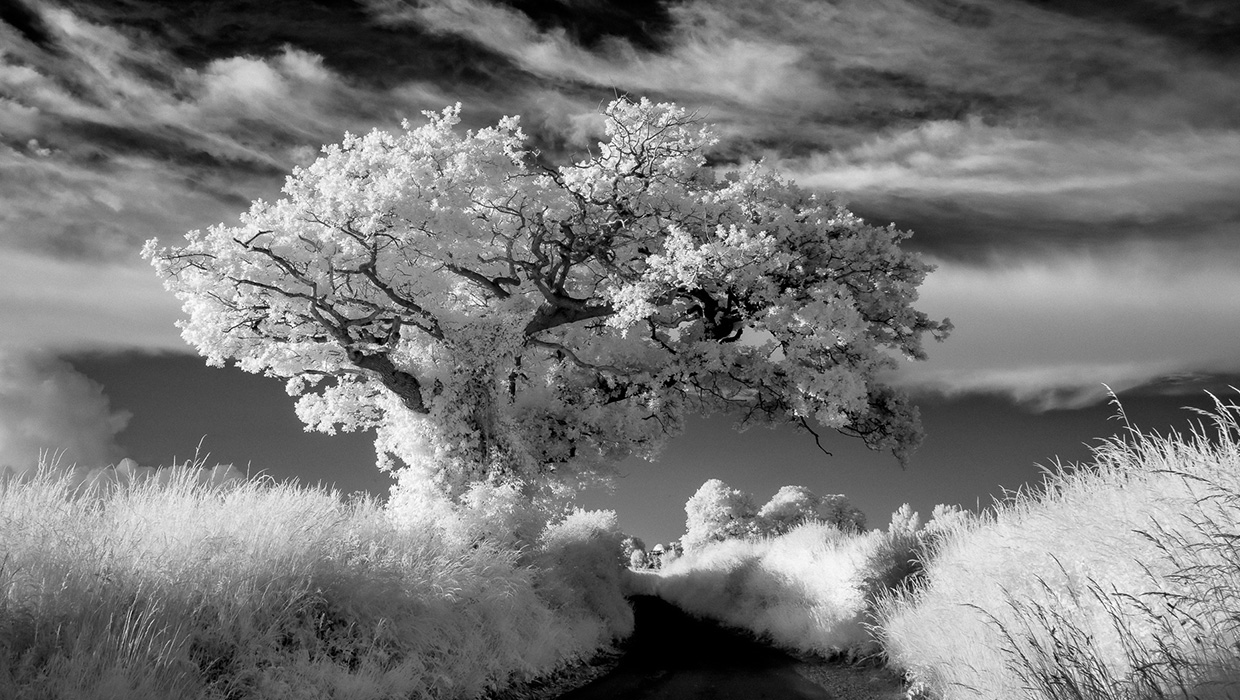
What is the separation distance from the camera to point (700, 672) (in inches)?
559

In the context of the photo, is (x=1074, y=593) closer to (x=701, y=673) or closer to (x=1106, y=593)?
(x=1106, y=593)

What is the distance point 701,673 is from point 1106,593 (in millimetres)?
9347

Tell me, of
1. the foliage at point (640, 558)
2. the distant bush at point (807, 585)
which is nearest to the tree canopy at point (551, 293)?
the distant bush at point (807, 585)

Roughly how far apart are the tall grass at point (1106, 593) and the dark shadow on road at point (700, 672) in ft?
8.61

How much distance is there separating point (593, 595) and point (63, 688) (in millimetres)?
14708

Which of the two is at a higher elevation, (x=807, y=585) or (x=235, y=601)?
(x=235, y=601)

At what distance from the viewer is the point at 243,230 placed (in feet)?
54.1

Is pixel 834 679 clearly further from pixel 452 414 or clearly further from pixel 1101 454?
pixel 452 414

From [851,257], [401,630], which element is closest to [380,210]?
[401,630]

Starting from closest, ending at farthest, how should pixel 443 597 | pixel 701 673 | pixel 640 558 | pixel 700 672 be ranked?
pixel 443 597
pixel 701 673
pixel 700 672
pixel 640 558

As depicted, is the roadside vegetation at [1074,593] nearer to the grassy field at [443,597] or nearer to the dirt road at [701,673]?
the grassy field at [443,597]

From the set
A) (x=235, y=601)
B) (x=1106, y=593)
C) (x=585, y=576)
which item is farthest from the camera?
(x=585, y=576)

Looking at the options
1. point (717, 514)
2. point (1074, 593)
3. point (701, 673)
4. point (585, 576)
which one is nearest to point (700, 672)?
point (701, 673)

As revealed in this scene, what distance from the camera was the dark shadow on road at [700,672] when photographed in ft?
39.0
